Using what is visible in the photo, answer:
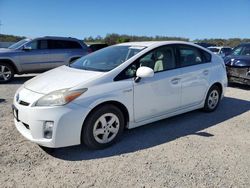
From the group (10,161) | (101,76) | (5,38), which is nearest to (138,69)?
(101,76)

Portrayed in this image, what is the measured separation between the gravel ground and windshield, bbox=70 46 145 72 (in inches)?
47.2

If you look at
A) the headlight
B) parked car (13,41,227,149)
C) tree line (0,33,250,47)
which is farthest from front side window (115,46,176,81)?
tree line (0,33,250,47)

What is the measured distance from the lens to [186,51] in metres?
5.02

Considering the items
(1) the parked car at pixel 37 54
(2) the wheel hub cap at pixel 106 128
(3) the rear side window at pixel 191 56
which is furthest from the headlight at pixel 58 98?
(1) the parked car at pixel 37 54

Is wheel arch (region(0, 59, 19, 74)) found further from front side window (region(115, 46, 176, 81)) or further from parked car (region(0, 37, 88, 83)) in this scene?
front side window (region(115, 46, 176, 81))

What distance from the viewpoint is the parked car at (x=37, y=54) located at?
360 inches

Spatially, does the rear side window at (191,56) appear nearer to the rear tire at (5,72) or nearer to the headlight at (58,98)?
the headlight at (58,98)

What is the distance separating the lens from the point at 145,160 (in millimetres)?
3479

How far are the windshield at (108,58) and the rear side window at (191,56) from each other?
909 millimetres

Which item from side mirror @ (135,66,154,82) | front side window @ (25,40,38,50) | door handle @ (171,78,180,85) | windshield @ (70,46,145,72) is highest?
front side window @ (25,40,38,50)

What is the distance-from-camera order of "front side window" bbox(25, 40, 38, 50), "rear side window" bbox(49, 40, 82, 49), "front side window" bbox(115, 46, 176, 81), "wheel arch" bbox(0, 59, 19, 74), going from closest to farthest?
"front side window" bbox(115, 46, 176, 81) → "wheel arch" bbox(0, 59, 19, 74) → "front side window" bbox(25, 40, 38, 50) → "rear side window" bbox(49, 40, 82, 49)

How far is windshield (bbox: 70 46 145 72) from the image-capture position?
414 centimetres

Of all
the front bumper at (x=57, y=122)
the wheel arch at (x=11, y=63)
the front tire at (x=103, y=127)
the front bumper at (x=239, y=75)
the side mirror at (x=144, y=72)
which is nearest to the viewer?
the front bumper at (x=57, y=122)

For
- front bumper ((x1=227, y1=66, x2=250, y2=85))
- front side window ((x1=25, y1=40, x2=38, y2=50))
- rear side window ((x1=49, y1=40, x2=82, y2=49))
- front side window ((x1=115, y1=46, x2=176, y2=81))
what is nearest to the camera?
front side window ((x1=115, y1=46, x2=176, y2=81))
